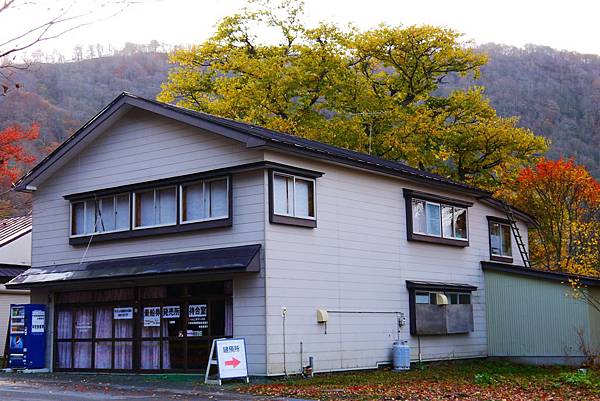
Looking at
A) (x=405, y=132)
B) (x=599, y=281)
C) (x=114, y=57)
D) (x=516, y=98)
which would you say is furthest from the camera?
(x=114, y=57)

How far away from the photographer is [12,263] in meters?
33.4

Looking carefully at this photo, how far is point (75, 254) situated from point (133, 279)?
340 centimetres

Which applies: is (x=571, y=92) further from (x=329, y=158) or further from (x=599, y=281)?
(x=329, y=158)

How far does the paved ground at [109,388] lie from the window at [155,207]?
4185mm

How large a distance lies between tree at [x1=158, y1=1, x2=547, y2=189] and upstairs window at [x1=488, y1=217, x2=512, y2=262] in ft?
27.1

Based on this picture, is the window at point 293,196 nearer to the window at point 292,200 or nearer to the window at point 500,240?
the window at point 292,200

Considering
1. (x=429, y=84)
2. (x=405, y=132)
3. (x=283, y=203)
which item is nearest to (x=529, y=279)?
(x=283, y=203)

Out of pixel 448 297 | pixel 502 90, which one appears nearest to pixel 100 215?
pixel 448 297

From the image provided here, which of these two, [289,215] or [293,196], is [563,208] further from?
[289,215]

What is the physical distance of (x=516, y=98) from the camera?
69.1m

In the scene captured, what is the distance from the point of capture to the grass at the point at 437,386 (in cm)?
1697

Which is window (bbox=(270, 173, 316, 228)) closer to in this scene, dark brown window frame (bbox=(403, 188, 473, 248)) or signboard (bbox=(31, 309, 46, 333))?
dark brown window frame (bbox=(403, 188, 473, 248))

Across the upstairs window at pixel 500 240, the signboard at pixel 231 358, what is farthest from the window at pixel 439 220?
the signboard at pixel 231 358

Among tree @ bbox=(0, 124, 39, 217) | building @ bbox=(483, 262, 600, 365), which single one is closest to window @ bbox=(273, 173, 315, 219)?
tree @ bbox=(0, 124, 39, 217)
